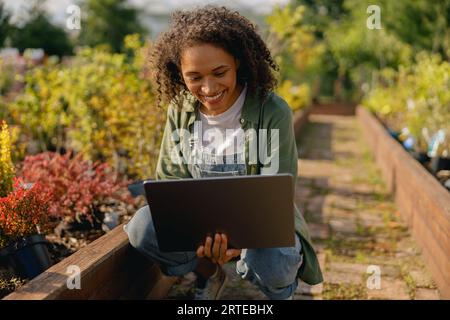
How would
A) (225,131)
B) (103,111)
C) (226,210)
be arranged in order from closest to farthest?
(226,210), (225,131), (103,111)

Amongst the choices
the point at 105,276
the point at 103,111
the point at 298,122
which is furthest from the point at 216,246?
the point at 298,122

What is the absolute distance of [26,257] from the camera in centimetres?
218

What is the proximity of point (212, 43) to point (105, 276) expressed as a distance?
1.01 m

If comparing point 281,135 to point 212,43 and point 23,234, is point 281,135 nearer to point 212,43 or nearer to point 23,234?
point 212,43

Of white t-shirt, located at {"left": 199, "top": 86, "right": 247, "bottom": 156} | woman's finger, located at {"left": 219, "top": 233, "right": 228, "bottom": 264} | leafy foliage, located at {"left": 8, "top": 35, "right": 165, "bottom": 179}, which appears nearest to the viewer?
woman's finger, located at {"left": 219, "top": 233, "right": 228, "bottom": 264}

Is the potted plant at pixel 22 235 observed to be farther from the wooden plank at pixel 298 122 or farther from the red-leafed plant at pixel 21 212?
the wooden plank at pixel 298 122

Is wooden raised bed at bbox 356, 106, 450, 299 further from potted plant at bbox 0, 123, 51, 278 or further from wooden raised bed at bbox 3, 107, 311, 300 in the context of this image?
potted plant at bbox 0, 123, 51, 278

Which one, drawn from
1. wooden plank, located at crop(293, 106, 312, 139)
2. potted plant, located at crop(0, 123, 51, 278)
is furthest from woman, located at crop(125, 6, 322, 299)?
wooden plank, located at crop(293, 106, 312, 139)

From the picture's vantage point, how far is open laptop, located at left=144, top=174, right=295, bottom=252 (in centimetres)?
188

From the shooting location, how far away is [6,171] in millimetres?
2461

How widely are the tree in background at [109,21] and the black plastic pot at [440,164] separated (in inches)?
1153

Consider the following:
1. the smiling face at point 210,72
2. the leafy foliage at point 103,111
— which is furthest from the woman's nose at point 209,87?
the leafy foliage at point 103,111

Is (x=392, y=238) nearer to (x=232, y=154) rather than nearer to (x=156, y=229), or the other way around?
(x=232, y=154)

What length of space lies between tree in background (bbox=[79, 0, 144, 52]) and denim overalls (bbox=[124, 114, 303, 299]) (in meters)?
30.8
